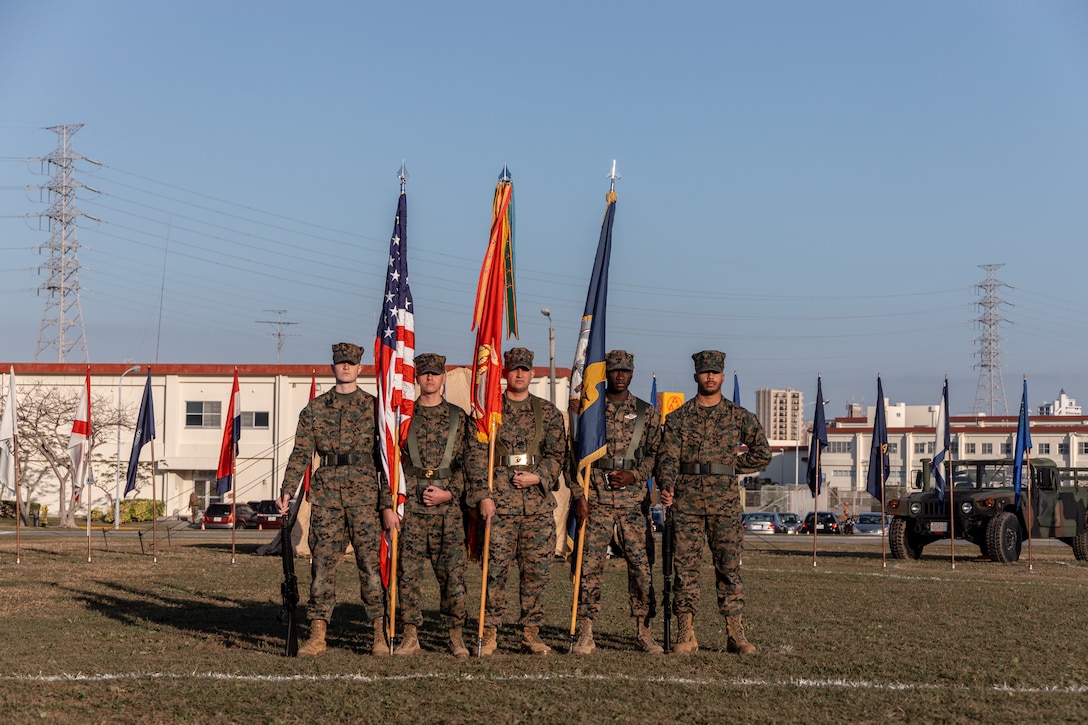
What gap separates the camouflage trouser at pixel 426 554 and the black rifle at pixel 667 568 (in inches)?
58.7

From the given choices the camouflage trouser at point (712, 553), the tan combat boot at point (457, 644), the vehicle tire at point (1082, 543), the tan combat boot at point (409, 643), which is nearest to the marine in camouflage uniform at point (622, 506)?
the camouflage trouser at point (712, 553)

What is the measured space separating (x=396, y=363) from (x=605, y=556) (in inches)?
88.4

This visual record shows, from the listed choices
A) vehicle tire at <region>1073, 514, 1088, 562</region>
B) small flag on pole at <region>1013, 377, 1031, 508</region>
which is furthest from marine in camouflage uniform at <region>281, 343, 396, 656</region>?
vehicle tire at <region>1073, 514, 1088, 562</region>

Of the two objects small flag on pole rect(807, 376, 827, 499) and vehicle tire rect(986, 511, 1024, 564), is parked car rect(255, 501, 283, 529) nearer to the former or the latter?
small flag on pole rect(807, 376, 827, 499)

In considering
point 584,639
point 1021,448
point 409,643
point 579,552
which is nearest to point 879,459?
point 1021,448

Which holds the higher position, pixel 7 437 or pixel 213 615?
pixel 7 437

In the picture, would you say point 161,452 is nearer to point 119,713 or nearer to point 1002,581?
point 1002,581

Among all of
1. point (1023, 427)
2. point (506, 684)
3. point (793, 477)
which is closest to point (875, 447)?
point (1023, 427)

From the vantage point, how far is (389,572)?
9578 millimetres

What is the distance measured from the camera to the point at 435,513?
9.34 meters

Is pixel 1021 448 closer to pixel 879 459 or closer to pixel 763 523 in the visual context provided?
pixel 879 459

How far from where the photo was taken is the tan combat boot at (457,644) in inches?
357

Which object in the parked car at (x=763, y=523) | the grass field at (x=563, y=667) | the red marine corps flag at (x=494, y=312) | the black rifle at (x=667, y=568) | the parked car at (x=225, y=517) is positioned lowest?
the parked car at (x=225, y=517)

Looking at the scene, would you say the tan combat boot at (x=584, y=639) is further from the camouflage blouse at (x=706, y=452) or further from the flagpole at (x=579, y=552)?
the camouflage blouse at (x=706, y=452)
